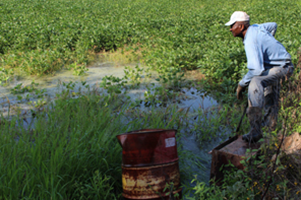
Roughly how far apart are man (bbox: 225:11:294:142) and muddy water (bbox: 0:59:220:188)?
722 mm

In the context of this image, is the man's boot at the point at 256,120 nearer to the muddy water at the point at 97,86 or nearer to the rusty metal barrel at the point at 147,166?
the muddy water at the point at 97,86

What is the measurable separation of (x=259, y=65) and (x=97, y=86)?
349 centimetres

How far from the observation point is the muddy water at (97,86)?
383 cm

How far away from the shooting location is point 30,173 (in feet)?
9.29

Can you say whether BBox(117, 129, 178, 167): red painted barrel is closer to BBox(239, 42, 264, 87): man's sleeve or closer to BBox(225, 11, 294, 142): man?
BBox(225, 11, 294, 142): man

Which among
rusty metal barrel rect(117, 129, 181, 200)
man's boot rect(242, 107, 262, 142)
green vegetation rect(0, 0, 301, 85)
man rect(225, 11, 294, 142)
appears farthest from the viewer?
green vegetation rect(0, 0, 301, 85)

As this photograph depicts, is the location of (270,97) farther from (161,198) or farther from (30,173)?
(30,173)

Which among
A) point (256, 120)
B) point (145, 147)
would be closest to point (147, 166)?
point (145, 147)

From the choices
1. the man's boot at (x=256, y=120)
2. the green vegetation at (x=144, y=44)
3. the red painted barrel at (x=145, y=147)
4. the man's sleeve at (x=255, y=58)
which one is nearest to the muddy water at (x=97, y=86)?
the green vegetation at (x=144, y=44)

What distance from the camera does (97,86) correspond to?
609cm

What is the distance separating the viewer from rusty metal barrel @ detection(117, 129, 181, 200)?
270 centimetres

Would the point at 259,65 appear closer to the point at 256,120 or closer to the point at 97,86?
the point at 256,120

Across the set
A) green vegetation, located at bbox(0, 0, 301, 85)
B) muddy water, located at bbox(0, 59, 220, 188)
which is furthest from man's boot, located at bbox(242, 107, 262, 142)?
green vegetation, located at bbox(0, 0, 301, 85)

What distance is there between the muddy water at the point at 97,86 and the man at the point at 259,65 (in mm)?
722
